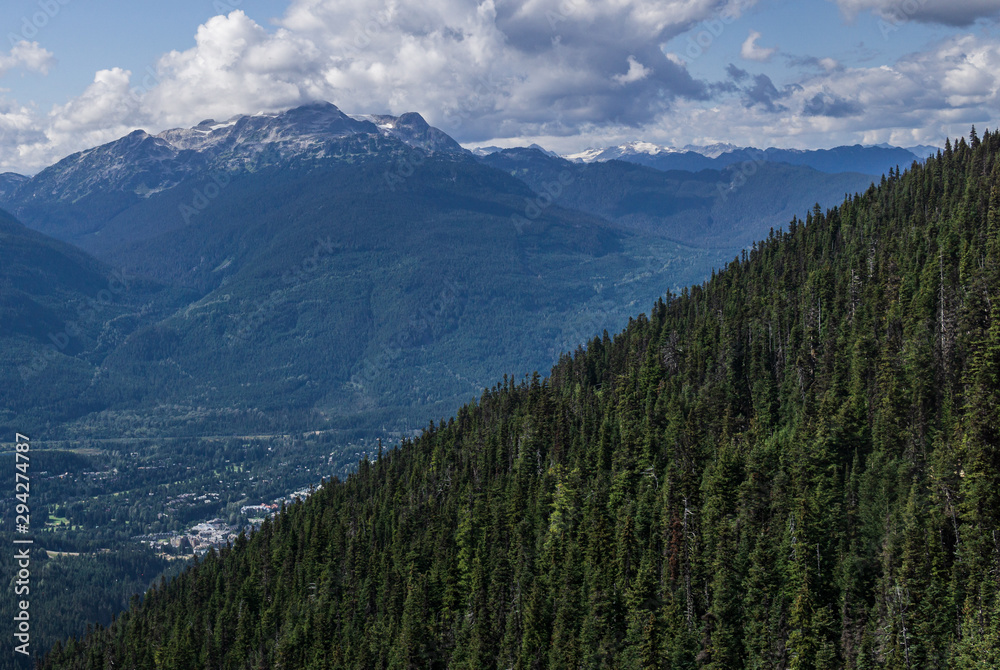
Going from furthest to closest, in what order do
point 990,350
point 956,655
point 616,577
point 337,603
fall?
point 337,603 → point 616,577 → point 990,350 → point 956,655

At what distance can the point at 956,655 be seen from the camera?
8288 centimetres

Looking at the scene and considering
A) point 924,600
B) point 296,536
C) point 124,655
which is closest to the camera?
point 924,600

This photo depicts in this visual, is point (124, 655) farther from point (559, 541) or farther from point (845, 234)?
point (845, 234)

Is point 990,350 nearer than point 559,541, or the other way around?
point 990,350

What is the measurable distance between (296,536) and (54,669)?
5260 centimetres

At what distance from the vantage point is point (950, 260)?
442ft

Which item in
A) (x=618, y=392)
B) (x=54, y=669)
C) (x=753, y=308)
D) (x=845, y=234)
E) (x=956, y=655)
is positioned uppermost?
(x=845, y=234)

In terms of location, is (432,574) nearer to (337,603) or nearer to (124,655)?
(337,603)

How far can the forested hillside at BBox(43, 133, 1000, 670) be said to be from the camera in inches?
3770

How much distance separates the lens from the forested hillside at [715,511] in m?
95.8

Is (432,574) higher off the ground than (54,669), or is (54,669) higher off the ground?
(432,574)

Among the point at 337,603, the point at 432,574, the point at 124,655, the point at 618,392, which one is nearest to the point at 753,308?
the point at 618,392

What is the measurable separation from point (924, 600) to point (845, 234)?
388 feet

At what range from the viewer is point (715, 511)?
113938mm
